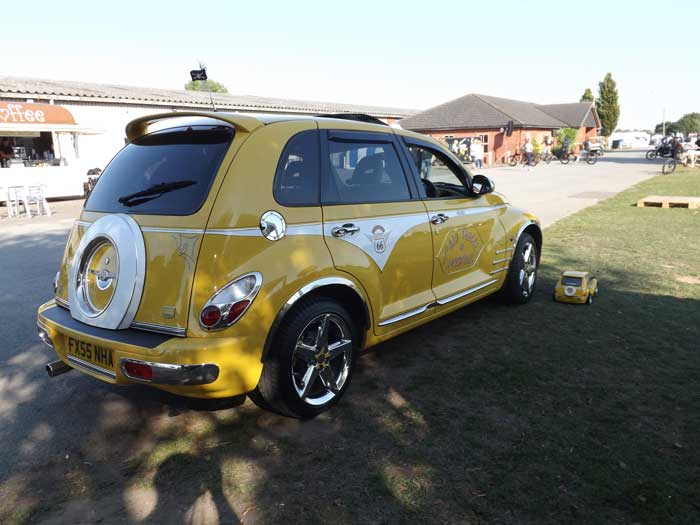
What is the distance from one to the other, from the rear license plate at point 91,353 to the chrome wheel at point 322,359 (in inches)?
38.8

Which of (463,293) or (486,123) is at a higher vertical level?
(486,123)

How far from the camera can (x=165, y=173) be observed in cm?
321

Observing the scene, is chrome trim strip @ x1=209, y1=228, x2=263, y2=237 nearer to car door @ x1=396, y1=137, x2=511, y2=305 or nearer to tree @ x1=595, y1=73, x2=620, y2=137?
car door @ x1=396, y1=137, x2=511, y2=305

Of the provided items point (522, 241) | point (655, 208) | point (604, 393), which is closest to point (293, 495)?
point (604, 393)

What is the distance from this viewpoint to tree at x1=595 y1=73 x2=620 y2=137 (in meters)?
78.8

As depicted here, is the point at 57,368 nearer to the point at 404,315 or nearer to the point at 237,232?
the point at 237,232

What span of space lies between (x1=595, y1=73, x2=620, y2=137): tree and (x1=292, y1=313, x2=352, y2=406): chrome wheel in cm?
8726

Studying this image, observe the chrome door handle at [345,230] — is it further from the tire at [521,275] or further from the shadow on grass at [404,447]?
the tire at [521,275]

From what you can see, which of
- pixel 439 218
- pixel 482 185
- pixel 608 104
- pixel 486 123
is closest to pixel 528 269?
pixel 482 185

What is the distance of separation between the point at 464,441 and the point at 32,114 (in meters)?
20.7

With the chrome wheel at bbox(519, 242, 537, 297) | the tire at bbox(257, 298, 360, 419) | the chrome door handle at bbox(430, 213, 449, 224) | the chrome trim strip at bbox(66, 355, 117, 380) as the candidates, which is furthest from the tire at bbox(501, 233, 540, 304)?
the chrome trim strip at bbox(66, 355, 117, 380)

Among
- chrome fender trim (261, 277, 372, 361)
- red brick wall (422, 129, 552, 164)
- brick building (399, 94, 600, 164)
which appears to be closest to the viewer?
chrome fender trim (261, 277, 372, 361)

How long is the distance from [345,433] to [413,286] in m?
1.25

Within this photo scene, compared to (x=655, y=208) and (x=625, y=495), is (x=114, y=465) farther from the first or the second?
(x=655, y=208)
